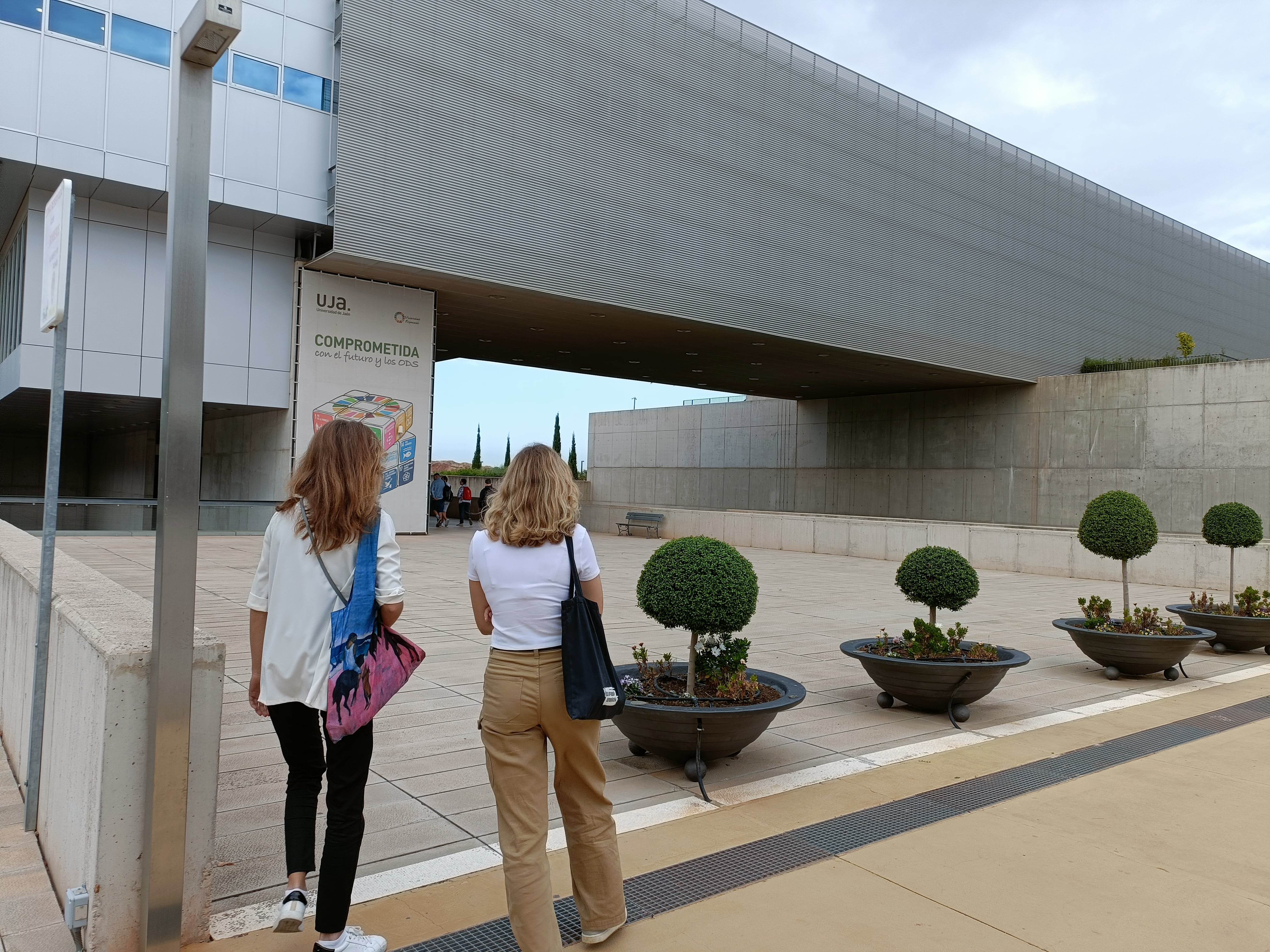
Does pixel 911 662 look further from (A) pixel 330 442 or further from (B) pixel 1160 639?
(A) pixel 330 442

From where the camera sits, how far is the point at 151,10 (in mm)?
18734

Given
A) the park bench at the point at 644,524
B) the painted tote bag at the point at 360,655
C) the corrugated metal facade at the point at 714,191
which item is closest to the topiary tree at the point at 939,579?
the painted tote bag at the point at 360,655

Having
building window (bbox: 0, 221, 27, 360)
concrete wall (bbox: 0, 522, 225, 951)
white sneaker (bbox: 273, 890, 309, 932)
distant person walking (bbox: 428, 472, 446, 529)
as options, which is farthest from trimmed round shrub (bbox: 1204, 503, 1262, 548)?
distant person walking (bbox: 428, 472, 446, 529)

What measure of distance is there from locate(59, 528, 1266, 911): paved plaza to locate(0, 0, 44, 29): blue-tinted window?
10255 millimetres

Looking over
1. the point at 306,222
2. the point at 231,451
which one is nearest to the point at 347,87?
the point at 306,222

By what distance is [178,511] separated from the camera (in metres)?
2.88

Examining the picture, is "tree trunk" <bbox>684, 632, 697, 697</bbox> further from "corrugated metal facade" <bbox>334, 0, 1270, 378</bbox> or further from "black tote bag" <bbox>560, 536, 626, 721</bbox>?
"corrugated metal facade" <bbox>334, 0, 1270, 378</bbox>

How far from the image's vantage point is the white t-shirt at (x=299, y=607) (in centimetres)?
303

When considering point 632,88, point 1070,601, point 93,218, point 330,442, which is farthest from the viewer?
point 632,88

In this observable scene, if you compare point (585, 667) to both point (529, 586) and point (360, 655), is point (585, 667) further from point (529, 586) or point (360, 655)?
point (360, 655)

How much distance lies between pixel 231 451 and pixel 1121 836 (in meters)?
26.2

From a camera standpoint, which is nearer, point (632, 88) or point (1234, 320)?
point (632, 88)

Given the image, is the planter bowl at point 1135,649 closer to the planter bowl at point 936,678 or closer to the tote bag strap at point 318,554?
the planter bowl at point 936,678

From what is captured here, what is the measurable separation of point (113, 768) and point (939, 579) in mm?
5723
